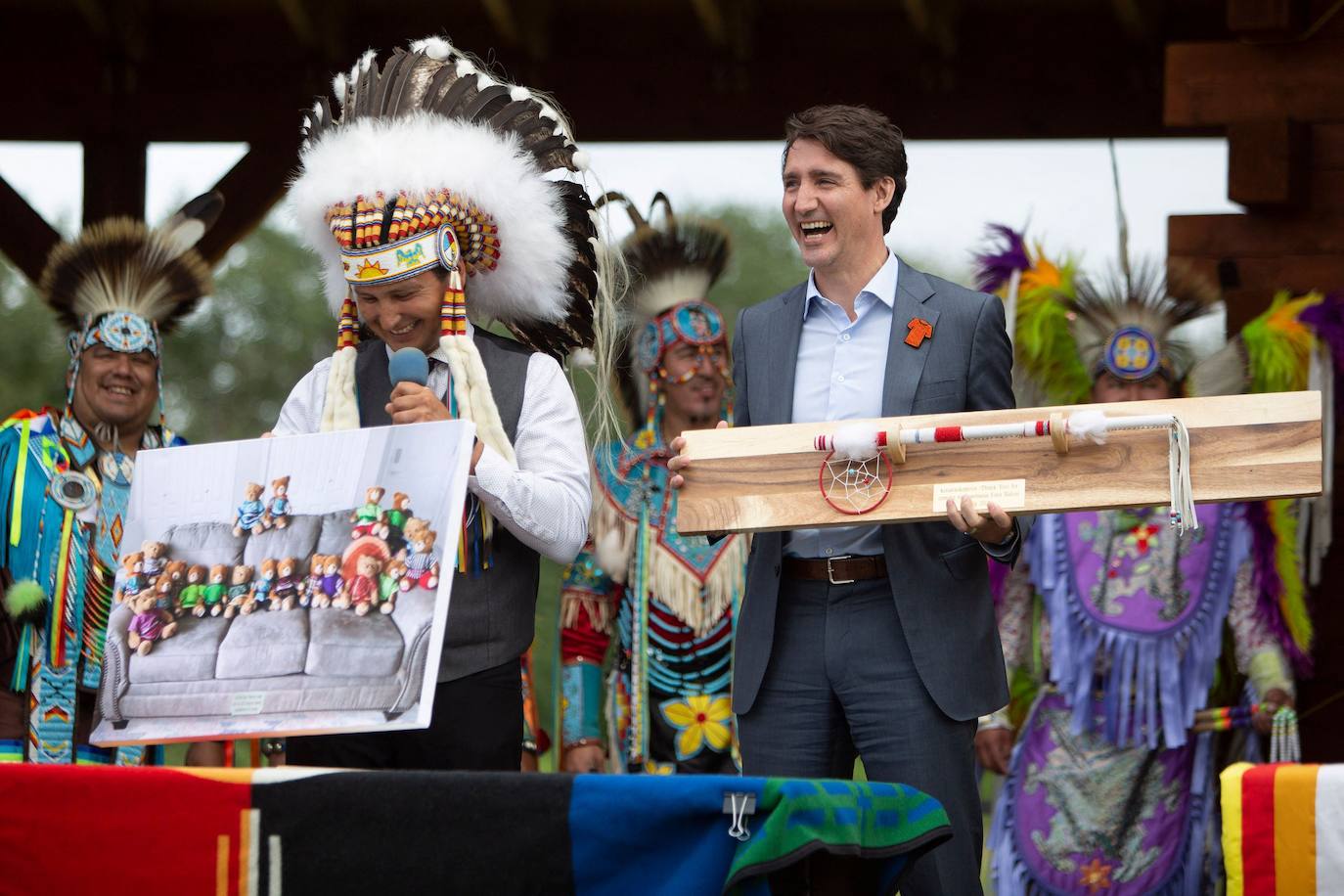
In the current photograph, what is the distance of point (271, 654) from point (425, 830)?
519 mm

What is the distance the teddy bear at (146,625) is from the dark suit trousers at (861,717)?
94cm

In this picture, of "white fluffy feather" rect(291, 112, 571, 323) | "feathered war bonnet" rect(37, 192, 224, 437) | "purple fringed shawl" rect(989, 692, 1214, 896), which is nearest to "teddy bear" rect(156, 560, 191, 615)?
"white fluffy feather" rect(291, 112, 571, 323)

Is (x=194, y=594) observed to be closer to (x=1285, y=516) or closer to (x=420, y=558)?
(x=420, y=558)

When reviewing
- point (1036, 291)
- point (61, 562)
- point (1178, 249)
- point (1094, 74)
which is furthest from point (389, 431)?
point (1094, 74)

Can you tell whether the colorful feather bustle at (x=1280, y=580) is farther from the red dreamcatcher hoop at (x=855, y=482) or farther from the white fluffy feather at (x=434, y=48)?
the white fluffy feather at (x=434, y=48)

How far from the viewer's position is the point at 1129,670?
4.59m

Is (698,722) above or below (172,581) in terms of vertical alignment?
below

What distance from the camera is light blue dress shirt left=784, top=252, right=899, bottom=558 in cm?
296

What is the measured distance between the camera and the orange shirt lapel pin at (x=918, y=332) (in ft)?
9.71

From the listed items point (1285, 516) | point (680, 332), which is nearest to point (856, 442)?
point (680, 332)

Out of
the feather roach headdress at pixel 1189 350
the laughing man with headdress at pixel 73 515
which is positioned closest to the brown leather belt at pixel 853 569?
the laughing man with headdress at pixel 73 515

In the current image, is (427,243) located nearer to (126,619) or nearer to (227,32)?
(126,619)

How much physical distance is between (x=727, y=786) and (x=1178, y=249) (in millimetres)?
3325

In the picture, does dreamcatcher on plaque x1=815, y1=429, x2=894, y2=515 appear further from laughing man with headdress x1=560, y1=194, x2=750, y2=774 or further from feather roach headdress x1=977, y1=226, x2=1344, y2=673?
feather roach headdress x1=977, y1=226, x2=1344, y2=673
